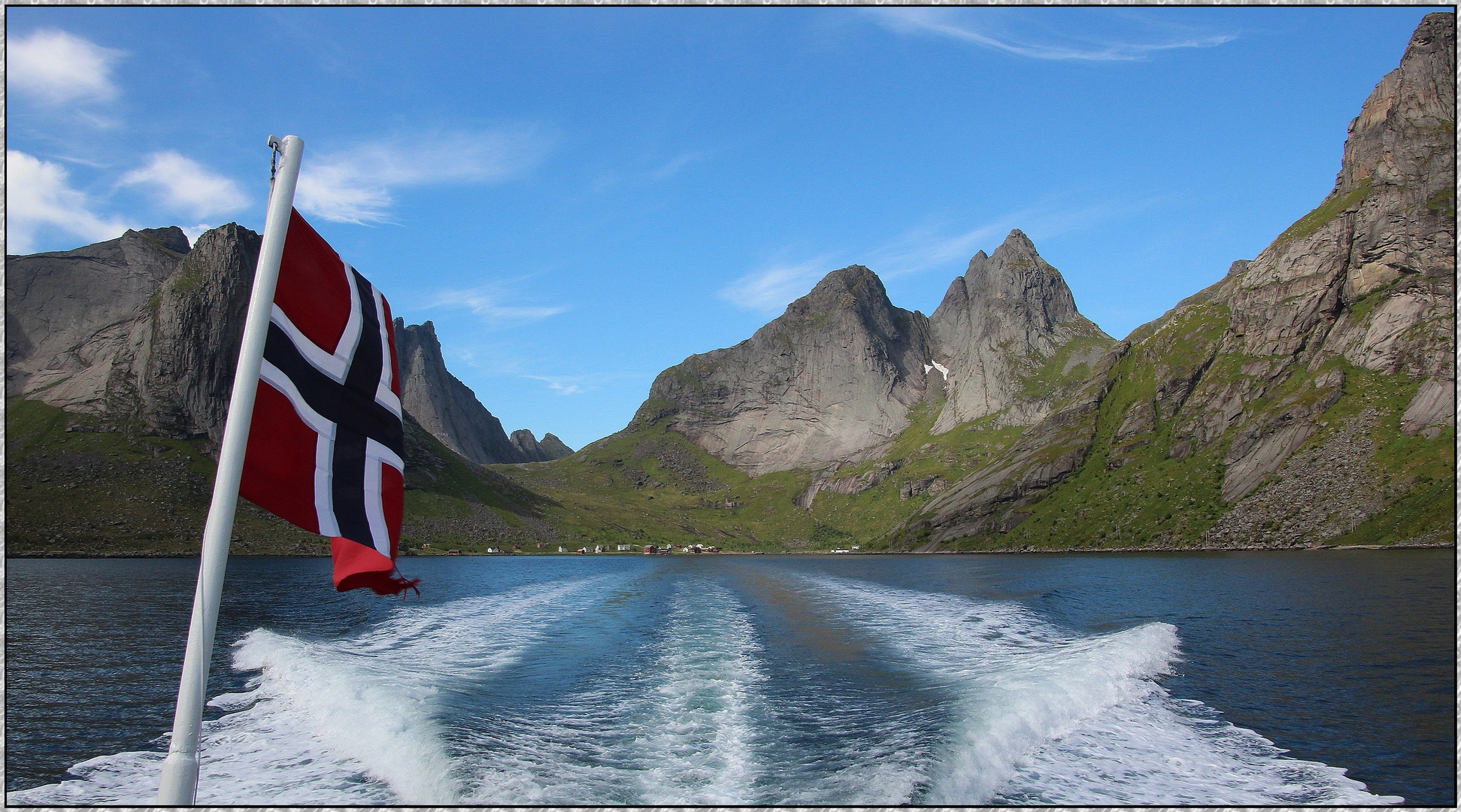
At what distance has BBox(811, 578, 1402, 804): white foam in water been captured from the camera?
14172mm

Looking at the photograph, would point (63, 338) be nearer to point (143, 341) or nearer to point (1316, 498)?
point (143, 341)

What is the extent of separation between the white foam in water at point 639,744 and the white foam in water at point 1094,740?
459 centimetres

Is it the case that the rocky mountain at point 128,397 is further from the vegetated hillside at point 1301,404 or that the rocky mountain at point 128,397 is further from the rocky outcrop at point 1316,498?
the rocky outcrop at point 1316,498

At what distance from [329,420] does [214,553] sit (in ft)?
6.51

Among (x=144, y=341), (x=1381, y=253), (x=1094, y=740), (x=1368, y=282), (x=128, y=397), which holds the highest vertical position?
(x=1381, y=253)

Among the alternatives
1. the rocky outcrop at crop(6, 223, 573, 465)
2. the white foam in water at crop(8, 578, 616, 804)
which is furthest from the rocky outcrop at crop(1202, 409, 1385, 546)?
the rocky outcrop at crop(6, 223, 573, 465)

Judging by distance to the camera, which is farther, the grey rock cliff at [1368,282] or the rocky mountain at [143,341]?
the rocky mountain at [143,341]

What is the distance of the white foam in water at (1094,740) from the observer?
14.2m

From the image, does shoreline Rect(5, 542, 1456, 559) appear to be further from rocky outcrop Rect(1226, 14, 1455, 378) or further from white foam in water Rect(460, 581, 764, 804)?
white foam in water Rect(460, 581, 764, 804)

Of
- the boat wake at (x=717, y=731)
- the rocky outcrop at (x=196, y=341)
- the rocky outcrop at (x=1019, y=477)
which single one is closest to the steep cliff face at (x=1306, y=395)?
the rocky outcrop at (x=1019, y=477)

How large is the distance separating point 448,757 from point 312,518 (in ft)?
37.4

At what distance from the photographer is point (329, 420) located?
732cm

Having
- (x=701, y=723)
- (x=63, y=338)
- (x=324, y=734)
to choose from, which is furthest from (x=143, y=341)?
(x=701, y=723)

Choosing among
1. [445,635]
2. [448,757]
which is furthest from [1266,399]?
[448,757]
